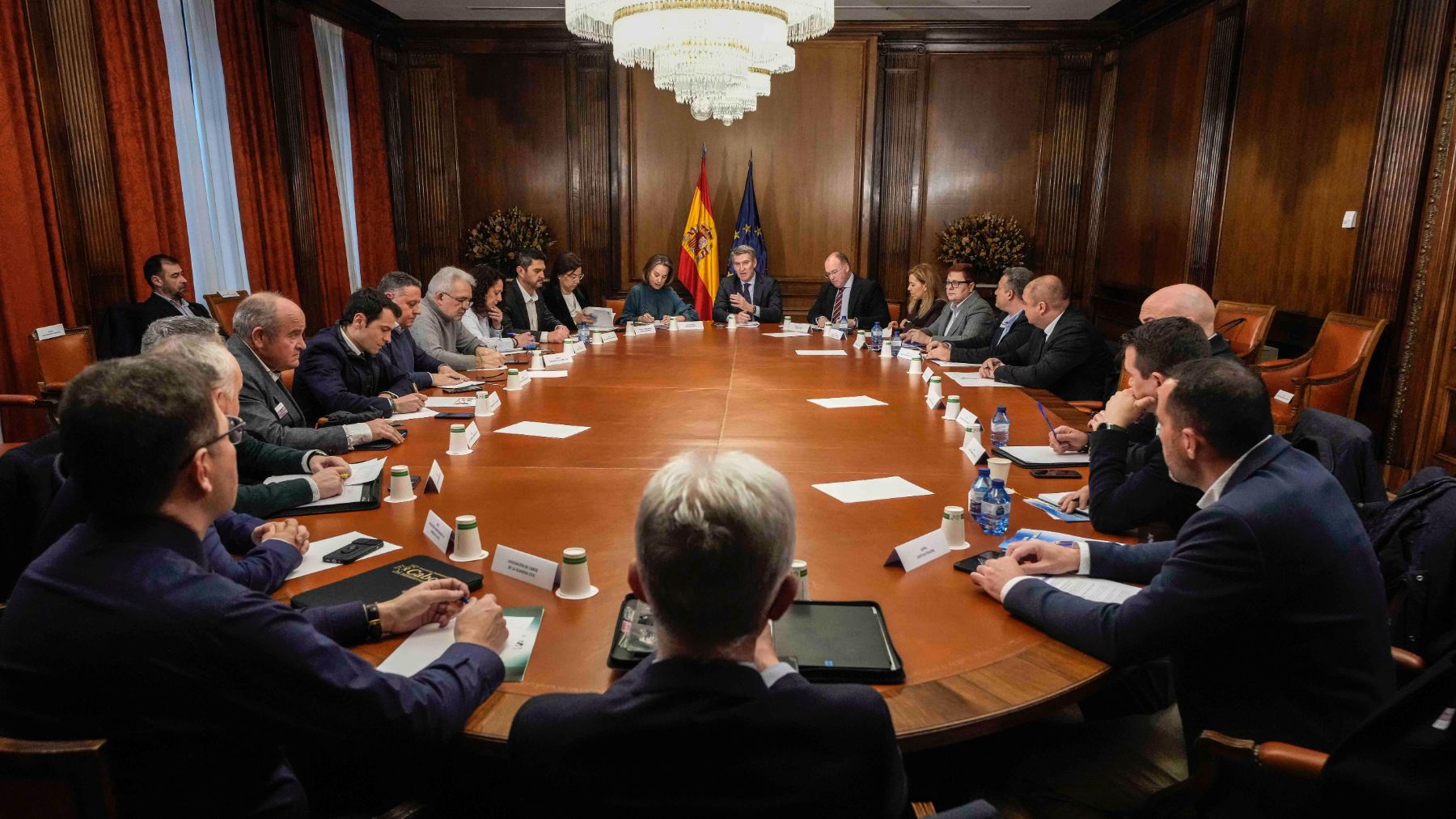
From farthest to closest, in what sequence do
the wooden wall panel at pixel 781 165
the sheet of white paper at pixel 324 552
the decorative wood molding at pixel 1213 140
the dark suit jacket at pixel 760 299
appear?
the wooden wall panel at pixel 781 165, the dark suit jacket at pixel 760 299, the decorative wood molding at pixel 1213 140, the sheet of white paper at pixel 324 552

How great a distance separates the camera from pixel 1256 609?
1.52 metres

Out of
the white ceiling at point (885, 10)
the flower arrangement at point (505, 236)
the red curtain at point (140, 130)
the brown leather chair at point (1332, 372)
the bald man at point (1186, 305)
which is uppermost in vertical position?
the white ceiling at point (885, 10)

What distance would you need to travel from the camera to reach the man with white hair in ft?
16.3

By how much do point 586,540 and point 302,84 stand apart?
240 inches

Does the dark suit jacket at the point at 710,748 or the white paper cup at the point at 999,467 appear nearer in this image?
the dark suit jacket at the point at 710,748

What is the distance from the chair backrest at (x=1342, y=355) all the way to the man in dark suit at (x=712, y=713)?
180 inches

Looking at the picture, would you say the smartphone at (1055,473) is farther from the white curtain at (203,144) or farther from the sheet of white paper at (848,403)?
the white curtain at (203,144)

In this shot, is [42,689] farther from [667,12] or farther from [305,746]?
[667,12]

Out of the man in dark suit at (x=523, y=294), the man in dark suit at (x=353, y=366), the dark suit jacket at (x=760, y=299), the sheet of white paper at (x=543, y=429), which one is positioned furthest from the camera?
the dark suit jacket at (x=760, y=299)

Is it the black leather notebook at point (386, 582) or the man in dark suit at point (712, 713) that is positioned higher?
the man in dark suit at point (712, 713)

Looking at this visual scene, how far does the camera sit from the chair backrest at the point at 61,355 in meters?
4.21

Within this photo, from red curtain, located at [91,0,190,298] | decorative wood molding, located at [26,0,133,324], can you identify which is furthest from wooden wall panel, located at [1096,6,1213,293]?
decorative wood molding, located at [26,0,133,324]

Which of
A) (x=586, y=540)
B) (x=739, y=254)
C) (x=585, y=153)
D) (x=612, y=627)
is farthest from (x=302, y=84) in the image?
(x=612, y=627)

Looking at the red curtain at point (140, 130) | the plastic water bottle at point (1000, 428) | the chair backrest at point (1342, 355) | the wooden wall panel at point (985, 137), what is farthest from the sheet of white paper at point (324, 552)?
the wooden wall panel at point (985, 137)
